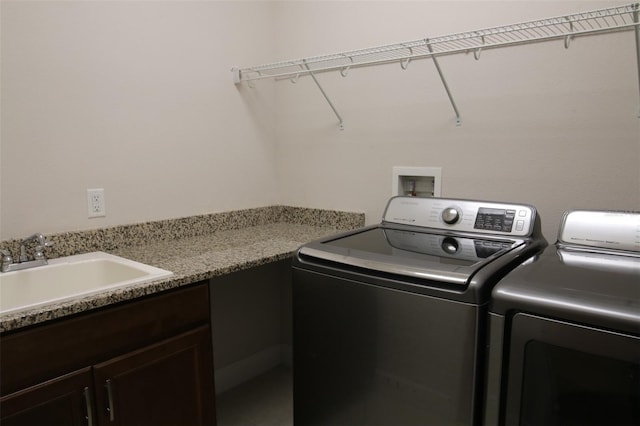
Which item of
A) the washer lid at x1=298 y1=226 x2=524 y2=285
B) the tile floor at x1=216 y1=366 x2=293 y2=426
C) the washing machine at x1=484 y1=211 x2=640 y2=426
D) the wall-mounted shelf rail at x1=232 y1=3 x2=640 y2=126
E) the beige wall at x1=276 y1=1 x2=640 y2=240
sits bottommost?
the tile floor at x1=216 y1=366 x2=293 y2=426

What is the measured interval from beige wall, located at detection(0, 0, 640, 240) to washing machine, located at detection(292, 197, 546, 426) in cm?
33

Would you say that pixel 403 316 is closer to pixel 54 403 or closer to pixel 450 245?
pixel 450 245

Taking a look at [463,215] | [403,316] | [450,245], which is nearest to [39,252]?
[403,316]

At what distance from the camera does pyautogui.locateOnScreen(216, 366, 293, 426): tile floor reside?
201 centimetres

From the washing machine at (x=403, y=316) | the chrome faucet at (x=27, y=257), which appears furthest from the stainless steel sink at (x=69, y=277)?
the washing machine at (x=403, y=316)

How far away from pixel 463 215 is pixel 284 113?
4.13 ft

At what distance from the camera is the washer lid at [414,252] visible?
114 centimetres

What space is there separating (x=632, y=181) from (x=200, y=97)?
1.84 m

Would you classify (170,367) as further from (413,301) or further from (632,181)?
(632,181)

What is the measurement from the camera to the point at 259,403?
215cm

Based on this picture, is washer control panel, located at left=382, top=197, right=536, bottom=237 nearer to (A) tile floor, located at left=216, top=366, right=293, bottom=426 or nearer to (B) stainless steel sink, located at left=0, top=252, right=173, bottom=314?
(B) stainless steel sink, located at left=0, top=252, right=173, bottom=314

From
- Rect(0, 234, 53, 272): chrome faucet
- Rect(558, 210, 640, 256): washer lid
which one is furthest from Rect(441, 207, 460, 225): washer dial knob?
Rect(0, 234, 53, 272): chrome faucet

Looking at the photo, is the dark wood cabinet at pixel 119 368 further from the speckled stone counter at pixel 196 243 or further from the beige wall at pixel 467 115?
the beige wall at pixel 467 115

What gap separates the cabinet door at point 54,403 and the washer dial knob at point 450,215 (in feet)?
4.31
